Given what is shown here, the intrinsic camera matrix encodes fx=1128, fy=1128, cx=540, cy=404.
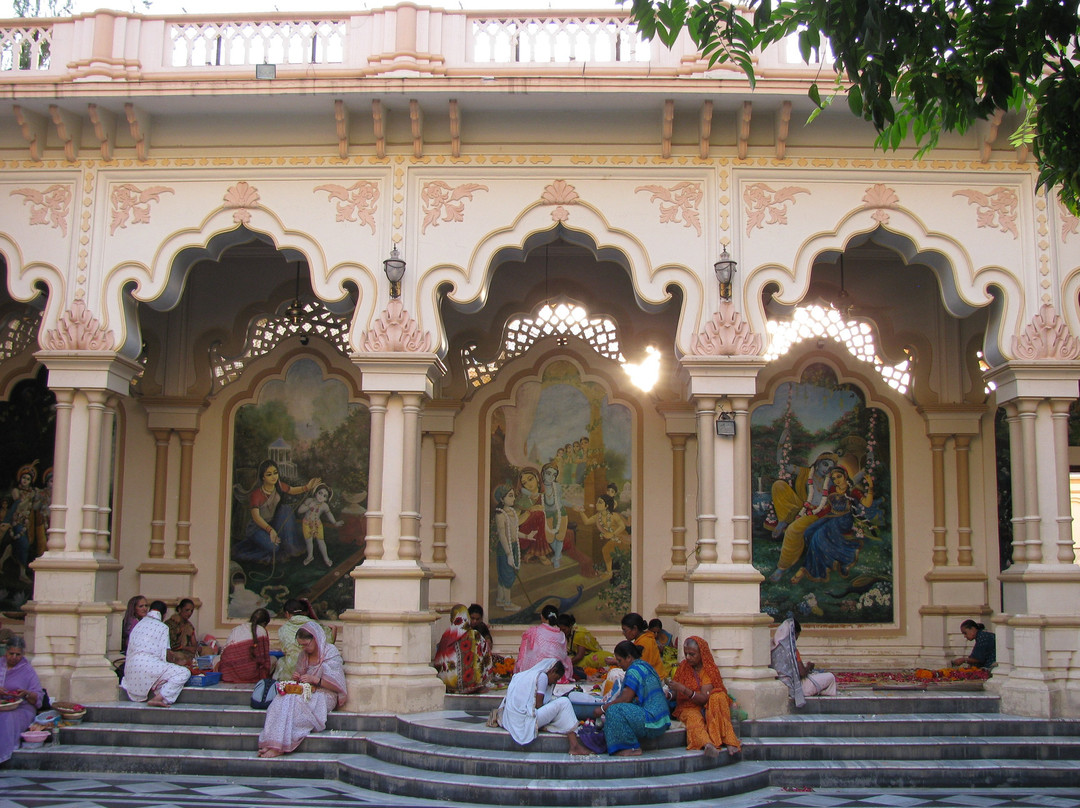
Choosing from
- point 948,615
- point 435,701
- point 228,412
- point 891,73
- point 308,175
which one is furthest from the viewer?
point 228,412

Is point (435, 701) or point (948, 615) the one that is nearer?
point (435, 701)

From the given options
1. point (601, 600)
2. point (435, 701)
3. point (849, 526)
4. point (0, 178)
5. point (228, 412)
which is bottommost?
point (435, 701)

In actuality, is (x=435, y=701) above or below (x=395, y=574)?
below

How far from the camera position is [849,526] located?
11.7 m

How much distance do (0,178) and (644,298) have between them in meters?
5.82

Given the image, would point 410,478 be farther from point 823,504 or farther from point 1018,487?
point 1018,487

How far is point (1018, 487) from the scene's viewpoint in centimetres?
→ 951

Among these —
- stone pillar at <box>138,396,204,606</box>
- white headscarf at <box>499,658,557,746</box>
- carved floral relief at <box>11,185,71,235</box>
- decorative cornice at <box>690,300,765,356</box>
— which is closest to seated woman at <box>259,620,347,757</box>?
white headscarf at <box>499,658,557,746</box>

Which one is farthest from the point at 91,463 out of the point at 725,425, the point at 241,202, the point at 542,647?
the point at 725,425

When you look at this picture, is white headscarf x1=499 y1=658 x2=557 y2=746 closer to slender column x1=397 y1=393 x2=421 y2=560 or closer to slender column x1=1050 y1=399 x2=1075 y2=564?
slender column x1=397 y1=393 x2=421 y2=560

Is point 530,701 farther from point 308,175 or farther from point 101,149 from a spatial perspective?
point 101,149

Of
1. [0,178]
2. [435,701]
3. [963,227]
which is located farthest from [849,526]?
[0,178]

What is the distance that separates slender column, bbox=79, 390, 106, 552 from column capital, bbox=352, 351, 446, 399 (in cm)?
230

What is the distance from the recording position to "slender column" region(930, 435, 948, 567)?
11594mm
